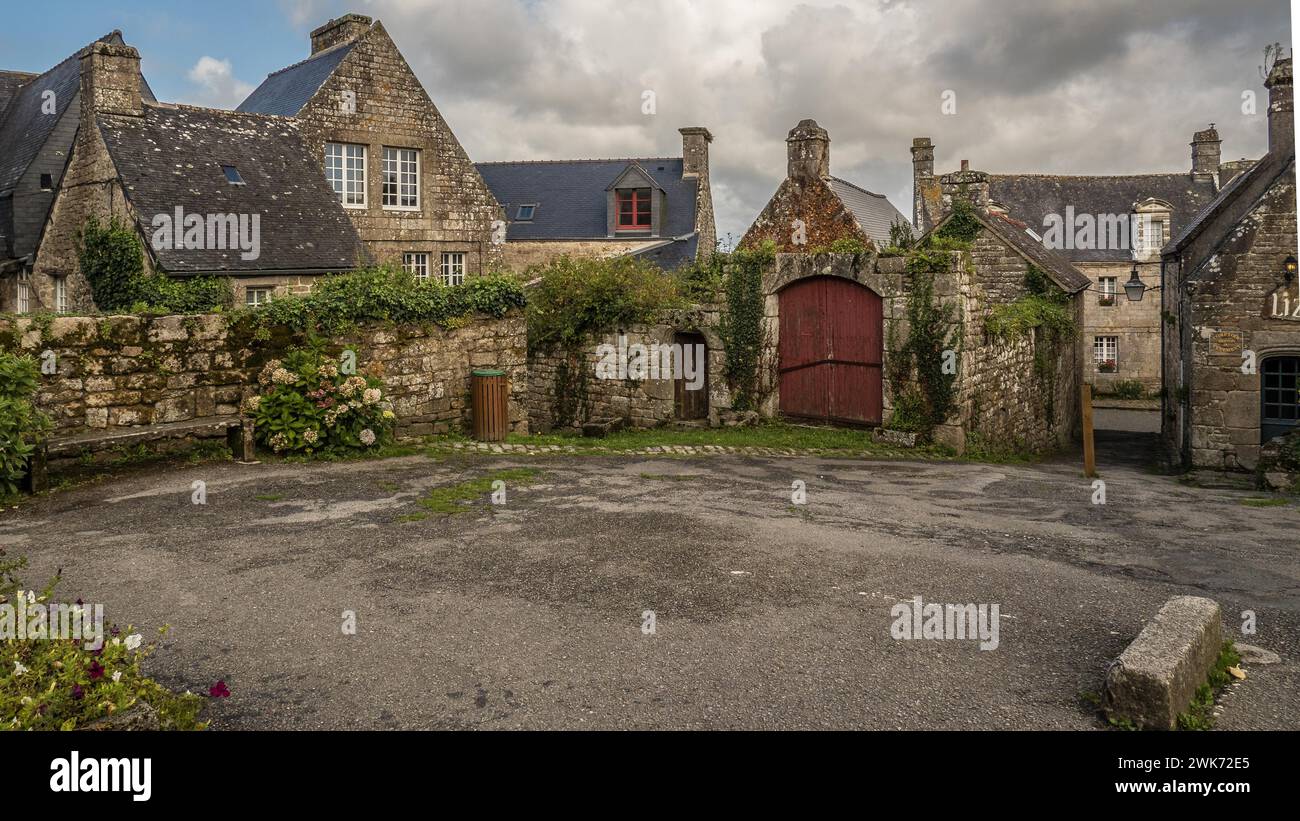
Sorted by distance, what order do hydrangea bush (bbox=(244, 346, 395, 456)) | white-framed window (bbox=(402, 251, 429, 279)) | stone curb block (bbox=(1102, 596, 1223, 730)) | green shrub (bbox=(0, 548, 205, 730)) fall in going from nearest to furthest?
1. green shrub (bbox=(0, 548, 205, 730))
2. stone curb block (bbox=(1102, 596, 1223, 730))
3. hydrangea bush (bbox=(244, 346, 395, 456))
4. white-framed window (bbox=(402, 251, 429, 279))

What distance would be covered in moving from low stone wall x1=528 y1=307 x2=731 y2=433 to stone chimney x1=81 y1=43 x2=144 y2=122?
29.6 ft

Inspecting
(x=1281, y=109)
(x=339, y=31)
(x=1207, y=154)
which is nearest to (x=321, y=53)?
(x=339, y=31)

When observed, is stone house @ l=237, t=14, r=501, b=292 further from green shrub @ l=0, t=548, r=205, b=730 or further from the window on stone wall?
the window on stone wall

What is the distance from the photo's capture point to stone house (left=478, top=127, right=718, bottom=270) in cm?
3344

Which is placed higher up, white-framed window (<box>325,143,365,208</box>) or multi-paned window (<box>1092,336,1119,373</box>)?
white-framed window (<box>325,143,365,208</box>)

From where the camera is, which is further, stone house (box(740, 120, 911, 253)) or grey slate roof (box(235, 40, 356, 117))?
grey slate roof (box(235, 40, 356, 117))

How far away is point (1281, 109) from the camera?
17281mm

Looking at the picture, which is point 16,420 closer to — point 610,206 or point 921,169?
point 610,206

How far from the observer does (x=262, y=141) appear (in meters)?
20.5

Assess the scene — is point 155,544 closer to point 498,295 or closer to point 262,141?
point 498,295

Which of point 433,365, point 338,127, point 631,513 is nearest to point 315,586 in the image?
point 631,513

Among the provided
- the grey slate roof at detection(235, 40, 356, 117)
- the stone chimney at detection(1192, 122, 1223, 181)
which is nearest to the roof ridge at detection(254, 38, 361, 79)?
the grey slate roof at detection(235, 40, 356, 117)

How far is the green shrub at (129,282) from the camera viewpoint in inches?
642

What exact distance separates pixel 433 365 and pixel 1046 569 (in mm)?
8903
